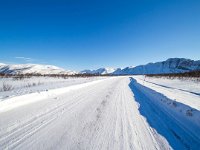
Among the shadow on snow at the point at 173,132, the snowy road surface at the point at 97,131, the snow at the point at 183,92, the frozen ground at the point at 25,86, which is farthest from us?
the frozen ground at the point at 25,86

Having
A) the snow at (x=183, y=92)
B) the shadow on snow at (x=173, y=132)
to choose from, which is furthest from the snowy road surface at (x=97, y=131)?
the snow at (x=183, y=92)

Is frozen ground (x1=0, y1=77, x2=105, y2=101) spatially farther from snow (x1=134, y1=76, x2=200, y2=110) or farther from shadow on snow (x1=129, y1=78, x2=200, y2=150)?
snow (x1=134, y1=76, x2=200, y2=110)

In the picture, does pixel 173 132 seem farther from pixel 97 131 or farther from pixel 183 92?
pixel 183 92

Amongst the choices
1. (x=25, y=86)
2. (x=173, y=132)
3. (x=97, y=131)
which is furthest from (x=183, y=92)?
(x=25, y=86)

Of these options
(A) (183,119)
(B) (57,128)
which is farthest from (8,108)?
(A) (183,119)

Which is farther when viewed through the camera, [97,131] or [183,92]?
[183,92]

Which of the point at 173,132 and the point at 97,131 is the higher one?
the point at 97,131

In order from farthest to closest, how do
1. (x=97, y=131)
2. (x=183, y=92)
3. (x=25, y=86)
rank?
1. (x=25, y=86)
2. (x=183, y=92)
3. (x=97, y=131)

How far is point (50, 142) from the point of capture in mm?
3744

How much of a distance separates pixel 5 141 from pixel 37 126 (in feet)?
3.69

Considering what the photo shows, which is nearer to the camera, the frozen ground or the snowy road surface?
the snowy road surface

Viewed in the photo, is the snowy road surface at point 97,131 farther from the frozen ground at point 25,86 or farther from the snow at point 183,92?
the frozen ground at point 25,86

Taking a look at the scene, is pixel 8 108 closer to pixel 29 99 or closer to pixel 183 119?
pixel 29 99

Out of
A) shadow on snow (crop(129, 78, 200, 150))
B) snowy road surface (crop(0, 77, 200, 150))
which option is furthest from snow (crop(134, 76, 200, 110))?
snowy road surface (crop(0, 77, 200, 150))
